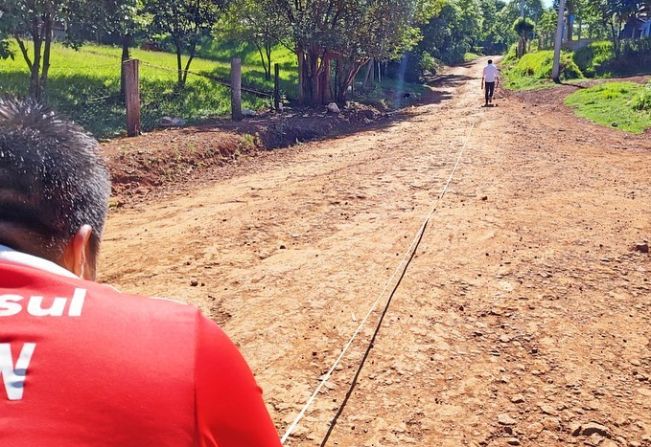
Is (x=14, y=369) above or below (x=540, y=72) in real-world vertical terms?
below

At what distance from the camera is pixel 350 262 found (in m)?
5.62

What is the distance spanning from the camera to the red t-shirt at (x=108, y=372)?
973 mm

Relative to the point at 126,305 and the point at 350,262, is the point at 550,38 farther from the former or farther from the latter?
the point at 126,305

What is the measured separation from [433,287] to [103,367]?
417cm

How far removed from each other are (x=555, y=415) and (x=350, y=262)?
8.27 feet

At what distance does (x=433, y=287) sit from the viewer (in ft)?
16.4

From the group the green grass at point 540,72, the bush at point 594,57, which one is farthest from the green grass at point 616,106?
the bush at point 594,57

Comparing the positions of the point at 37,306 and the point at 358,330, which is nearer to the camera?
the point at 37,306

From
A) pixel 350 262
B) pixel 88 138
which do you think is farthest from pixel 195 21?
pixel 88 138

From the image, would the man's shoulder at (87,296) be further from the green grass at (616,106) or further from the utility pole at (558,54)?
the utility pole at (558,54)

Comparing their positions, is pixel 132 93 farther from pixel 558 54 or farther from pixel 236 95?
pixel 558 54

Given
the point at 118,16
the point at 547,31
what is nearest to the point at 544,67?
the point at 547,31

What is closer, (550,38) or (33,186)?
(33,186)

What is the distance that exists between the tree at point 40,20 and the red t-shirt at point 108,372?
11727 mm
